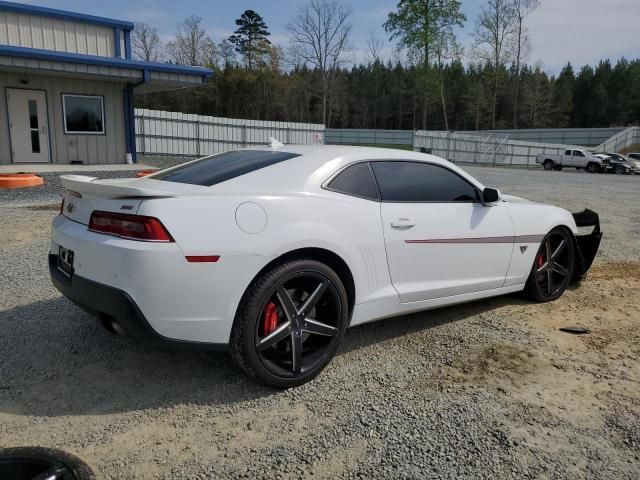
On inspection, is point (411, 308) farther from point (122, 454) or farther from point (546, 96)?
point (546, 96)

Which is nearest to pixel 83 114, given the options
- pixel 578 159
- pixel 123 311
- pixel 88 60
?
pixel 88 60

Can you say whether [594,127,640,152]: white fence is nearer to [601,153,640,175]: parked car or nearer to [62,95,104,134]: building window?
[601,153,640,175]: parked car

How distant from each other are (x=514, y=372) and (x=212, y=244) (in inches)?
85.8

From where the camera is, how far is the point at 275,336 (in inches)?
121

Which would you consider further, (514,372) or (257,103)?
(257,103)

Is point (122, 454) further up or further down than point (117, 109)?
further down

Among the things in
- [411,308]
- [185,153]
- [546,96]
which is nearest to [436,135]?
[185,153]

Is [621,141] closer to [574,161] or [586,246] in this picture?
[574,161]

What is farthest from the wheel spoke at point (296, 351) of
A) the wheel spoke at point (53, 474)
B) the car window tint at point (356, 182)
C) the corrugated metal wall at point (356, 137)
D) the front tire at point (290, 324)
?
the corrugated metal wall at point (356, 137)

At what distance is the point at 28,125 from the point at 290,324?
15.6 m

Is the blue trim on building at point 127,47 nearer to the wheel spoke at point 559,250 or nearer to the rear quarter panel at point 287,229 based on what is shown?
the wheel spoke at point 559,250

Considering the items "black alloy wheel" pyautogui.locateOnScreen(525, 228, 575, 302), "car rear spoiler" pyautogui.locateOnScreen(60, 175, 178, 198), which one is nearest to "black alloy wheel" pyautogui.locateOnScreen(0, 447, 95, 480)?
"car rear spoiler" pyautogui.locateOnScreen(60, 175, 178, 198)

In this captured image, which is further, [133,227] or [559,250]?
[559,250]

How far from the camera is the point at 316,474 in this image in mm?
2385
